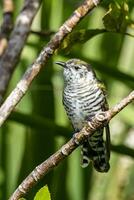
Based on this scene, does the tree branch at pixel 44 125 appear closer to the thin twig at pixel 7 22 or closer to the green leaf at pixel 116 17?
the thin twig at pixel 7 22

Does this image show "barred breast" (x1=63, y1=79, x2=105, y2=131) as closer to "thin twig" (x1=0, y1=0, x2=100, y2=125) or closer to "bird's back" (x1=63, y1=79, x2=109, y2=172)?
"bird's back" (x1=63, y1=79, x2=109, y2=172)

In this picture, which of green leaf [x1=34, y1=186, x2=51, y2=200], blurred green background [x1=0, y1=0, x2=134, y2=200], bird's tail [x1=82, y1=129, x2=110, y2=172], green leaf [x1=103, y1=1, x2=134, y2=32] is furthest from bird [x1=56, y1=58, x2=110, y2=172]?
green leaf [x1=34, y1=186, x2=51, y2=200]

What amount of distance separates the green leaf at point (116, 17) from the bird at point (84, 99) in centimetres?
52

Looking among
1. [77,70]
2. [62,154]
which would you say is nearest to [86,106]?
[77,70]

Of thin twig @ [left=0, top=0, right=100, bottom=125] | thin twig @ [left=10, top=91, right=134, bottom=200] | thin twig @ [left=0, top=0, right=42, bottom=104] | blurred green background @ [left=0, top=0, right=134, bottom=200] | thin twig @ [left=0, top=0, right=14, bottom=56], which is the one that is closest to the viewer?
thin twig @ [left=10, top=91, right=134, bottom=200]

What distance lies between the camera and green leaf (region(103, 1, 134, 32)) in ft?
6.01

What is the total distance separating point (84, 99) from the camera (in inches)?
98.9

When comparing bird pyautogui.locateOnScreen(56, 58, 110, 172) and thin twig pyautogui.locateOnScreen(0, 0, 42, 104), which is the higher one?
thin twig pyautogui.locateOnScreen(0, 0, 42, 104)

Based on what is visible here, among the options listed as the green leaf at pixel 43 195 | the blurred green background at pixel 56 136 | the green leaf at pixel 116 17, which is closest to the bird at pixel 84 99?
the blurred green background at pixel 56 136

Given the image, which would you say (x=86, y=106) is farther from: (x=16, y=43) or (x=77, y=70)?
(x=16, y=43)

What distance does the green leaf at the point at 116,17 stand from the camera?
183cm

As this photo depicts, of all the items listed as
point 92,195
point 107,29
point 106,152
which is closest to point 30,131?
point 92,195

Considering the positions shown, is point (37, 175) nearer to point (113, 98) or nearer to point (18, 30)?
point (18, 30)

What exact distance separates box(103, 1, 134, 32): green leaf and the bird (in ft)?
1.71
